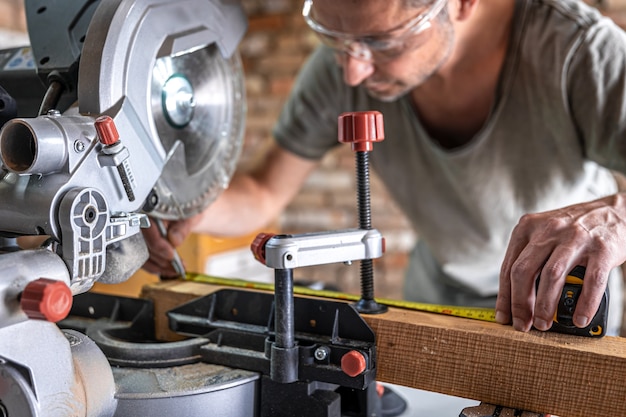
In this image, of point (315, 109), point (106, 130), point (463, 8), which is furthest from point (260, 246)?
point (315, 109)

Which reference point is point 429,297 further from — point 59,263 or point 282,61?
point 282,61

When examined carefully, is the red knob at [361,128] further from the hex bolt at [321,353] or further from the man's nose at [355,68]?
the man's nose at [355,68]

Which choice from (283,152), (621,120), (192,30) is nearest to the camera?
(192,30)

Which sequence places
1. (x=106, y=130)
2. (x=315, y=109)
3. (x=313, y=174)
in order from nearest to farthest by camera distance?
(x=106, y=130) < (x=315, y=109) < (x=313, y=174)

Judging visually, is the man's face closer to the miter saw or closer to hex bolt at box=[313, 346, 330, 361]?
the miter saw

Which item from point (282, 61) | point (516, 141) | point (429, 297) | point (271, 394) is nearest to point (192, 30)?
point (271, 394)

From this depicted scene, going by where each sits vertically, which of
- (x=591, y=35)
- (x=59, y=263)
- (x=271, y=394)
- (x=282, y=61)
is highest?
(x=282, y=61)

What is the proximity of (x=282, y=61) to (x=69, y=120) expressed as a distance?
2841 millimetres

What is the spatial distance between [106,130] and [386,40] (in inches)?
23.1

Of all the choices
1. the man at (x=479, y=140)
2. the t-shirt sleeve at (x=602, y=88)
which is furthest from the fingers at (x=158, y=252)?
the t-shirt sleeve at (x=602, y=88)

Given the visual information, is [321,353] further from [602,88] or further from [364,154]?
[602,88]

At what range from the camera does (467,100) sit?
1.50 m

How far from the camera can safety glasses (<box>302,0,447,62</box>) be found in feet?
3.56

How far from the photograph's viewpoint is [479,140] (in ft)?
4.77
